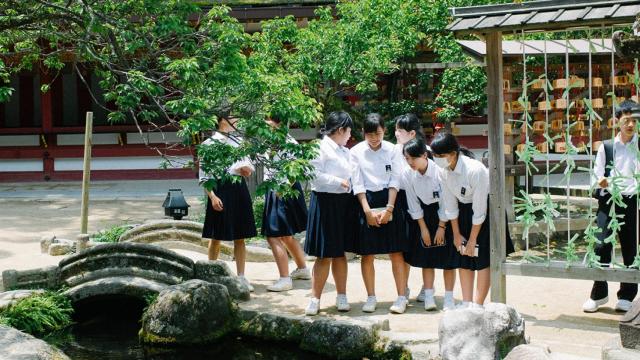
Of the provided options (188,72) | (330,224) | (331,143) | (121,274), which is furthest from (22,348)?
(331,143)

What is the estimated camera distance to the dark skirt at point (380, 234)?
731 centimetres

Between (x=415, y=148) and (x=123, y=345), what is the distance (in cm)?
304

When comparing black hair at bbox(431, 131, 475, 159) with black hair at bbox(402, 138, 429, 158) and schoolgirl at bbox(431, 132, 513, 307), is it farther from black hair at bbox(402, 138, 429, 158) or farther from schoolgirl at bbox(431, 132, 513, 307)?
black hair at bbox(402, 138, 429, 158)

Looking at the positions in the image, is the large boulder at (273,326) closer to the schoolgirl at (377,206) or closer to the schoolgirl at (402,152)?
the schoolgirl at (377,206)

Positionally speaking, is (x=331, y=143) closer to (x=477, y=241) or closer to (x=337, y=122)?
(x=337, y=122)

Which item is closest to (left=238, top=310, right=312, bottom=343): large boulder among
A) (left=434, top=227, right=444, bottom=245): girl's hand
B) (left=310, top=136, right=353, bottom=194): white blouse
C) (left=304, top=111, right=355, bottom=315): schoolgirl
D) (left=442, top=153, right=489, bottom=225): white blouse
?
(left=304, top=111, right=355, bottom=315): schoolgirl

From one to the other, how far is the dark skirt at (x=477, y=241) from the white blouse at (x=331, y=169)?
3.38 ft

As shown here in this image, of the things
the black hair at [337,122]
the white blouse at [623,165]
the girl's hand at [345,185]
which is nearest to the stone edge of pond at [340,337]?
the girl's hand at [345,185]

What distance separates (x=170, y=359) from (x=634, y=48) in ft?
13.6

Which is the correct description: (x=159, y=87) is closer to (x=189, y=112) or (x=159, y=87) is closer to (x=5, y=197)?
(x=189, y=112)

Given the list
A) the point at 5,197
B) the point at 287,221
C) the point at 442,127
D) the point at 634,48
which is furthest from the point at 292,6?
Answer: the point at 634,48

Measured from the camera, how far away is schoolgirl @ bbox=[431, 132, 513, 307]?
6.80 metres

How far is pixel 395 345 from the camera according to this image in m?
6.14

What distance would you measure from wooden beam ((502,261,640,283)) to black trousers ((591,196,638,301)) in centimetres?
45
